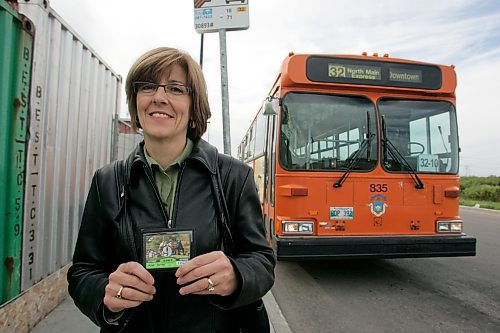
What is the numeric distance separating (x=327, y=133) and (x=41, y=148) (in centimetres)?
345

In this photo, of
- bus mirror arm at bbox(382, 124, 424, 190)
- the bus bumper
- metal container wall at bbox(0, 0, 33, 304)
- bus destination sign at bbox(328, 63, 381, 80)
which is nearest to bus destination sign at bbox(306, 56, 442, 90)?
bus destination sign at bbox(328, 63, 381, 80)

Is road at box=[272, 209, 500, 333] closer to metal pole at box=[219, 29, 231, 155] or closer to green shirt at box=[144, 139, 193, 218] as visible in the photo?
metal pole at box=[219, 29, 231, 155]

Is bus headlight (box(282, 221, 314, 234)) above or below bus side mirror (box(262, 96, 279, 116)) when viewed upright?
below

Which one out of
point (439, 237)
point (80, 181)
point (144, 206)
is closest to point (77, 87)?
point (80, 181)

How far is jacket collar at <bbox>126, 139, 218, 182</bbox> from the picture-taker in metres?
1.41

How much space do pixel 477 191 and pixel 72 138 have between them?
26307mm

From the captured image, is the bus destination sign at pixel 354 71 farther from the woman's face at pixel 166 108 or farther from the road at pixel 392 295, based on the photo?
the woman's face at pixel 166 108

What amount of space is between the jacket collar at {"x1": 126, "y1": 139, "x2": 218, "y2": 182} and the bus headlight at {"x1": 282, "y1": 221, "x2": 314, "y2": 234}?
10.4 feet

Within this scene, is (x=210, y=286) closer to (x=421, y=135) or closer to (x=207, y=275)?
(x=207, y=275)

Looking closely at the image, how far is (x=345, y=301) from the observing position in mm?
4305

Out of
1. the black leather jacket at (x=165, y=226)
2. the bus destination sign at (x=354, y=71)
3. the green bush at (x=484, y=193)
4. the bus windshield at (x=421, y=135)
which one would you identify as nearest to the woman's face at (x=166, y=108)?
the black leather jacket at (x=165, y=226)

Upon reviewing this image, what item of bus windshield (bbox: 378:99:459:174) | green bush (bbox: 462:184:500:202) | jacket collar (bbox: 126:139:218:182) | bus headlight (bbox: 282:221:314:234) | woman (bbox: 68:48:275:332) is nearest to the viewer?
woman (bbox: 68:48:275:332)

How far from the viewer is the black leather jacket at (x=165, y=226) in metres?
1.30

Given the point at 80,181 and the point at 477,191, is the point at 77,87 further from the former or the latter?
the point at 477,191
